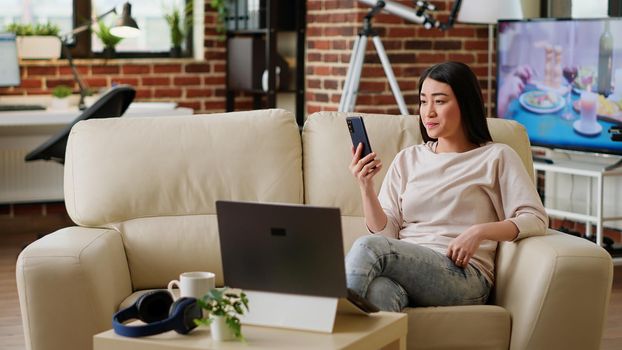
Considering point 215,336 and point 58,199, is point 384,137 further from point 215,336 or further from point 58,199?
point 58,199

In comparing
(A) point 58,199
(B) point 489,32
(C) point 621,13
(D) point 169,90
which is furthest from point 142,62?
(C) point 621,13

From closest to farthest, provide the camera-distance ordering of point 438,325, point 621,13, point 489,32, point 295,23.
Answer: point 438,325 < point 621,13 < point 489,32 < point 295,23

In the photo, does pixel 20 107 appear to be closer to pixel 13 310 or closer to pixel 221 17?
pixel 221 17

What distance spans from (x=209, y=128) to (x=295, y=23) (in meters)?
2.79

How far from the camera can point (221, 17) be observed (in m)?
6.31

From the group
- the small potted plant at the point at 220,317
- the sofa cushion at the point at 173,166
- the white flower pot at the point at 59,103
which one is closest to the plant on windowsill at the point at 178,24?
the white flower pot at the point at 59,103

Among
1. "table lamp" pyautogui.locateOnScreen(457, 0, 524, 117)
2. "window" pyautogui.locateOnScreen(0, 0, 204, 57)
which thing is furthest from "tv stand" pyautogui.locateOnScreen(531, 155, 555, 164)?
"window" pyautogui.locateOnScreen(0, 0, 204, 57)

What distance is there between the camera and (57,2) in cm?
608

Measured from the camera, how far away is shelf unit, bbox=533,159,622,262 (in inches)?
176

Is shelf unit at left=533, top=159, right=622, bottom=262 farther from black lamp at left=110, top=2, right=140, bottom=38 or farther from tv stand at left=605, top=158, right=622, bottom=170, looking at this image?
black lamp at left=110, top=2, right=140, bottom=38

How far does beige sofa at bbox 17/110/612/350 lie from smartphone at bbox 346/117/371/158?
17.1 inches

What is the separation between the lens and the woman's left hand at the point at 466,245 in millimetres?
2717

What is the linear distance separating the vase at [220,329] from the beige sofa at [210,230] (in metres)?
0.66

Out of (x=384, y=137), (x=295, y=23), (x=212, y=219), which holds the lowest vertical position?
(x=212, y=219)
